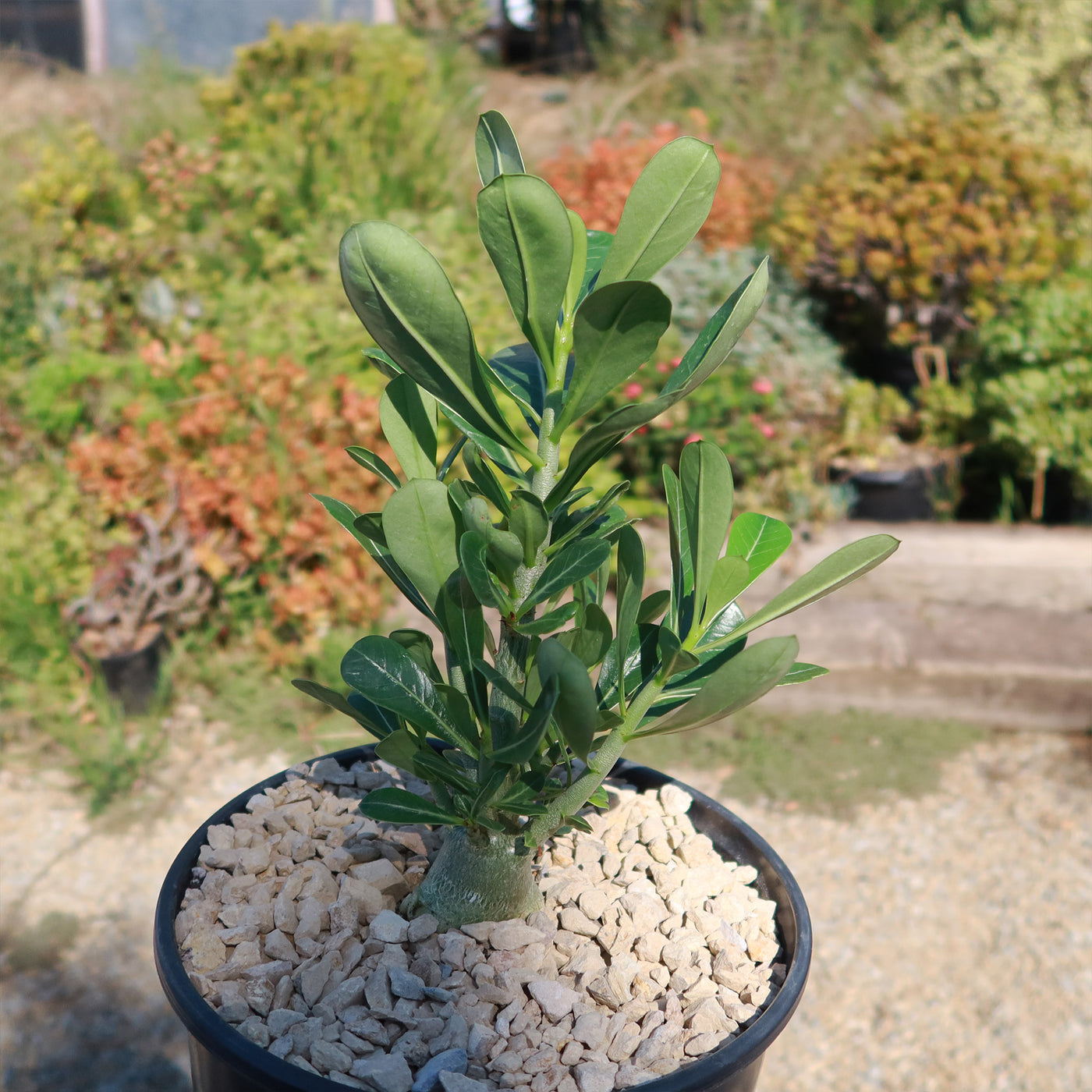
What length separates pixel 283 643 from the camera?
3408mm

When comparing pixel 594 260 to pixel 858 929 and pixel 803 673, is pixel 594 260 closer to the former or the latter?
pixel 803 673

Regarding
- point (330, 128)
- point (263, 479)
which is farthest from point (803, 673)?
point (330, 128)

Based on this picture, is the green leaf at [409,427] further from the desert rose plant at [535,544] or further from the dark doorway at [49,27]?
the dark doorway at [49,27]

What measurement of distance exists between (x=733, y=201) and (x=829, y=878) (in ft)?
10.9

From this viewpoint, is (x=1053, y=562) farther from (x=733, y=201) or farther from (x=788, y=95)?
(x=788, y=95)

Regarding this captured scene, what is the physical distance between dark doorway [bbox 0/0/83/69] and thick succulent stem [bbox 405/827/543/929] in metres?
9.42

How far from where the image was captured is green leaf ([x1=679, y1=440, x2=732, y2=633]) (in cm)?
99

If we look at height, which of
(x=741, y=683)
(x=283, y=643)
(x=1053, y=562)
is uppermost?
(x=741, y=683)

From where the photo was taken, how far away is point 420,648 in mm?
1135

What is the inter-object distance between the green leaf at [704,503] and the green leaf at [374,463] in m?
0.32

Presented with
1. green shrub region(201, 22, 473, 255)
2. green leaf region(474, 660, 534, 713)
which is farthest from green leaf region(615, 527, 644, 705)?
green shrub region(201, 22, 473, 255)

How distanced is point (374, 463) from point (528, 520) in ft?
0.84

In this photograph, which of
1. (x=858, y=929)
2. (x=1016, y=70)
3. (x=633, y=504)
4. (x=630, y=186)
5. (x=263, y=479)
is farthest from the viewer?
(x=1016, y=70)

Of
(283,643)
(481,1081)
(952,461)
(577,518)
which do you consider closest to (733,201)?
(952,461)
